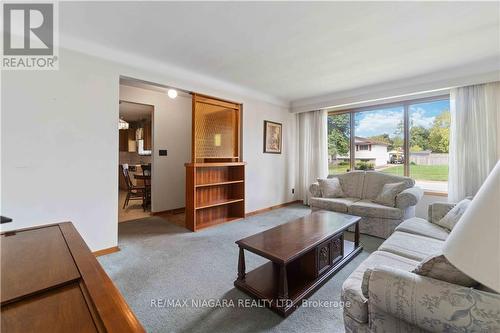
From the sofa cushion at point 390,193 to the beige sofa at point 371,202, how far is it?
0.26 feet

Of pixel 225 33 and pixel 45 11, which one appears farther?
pixel 225 33

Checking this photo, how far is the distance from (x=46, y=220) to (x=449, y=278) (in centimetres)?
326

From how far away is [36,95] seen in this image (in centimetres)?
223

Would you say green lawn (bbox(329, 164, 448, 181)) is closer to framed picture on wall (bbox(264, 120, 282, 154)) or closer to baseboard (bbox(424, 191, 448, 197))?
baseboard (bbox(424, 191, 448, 197))

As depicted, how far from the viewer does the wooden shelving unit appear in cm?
357

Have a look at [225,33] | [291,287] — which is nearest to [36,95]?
[225,33]

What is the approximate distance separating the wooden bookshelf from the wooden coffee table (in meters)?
1.72

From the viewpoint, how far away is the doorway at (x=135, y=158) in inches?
197

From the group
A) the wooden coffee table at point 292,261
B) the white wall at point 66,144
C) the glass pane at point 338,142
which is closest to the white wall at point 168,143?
the white wall at point 66,144

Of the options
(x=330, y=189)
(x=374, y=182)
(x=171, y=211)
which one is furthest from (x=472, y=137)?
(x=171, y=211)

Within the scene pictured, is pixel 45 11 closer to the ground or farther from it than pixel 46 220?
farther from it

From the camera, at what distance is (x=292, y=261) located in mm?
1870

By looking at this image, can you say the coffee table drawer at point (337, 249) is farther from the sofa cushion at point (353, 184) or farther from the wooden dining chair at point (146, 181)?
the wooden dining chair at point (146, 181)

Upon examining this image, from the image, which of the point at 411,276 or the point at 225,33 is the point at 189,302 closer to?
the point at 411,276
